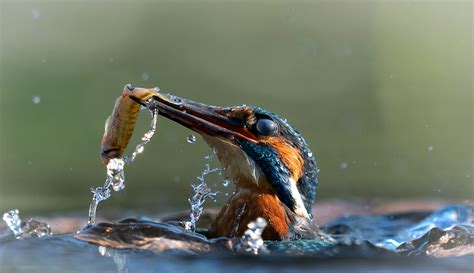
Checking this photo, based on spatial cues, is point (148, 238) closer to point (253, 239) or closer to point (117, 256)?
point (117, 256)

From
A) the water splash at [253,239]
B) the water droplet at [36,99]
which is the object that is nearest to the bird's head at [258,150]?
the water splash at [253,239]

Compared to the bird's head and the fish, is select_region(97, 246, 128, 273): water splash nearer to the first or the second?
the fish

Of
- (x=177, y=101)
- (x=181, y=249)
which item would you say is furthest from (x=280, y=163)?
(x=181, y=249)

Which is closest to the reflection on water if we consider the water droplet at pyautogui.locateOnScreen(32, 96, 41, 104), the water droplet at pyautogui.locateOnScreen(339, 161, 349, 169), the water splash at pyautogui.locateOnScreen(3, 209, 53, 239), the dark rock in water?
the dark rock in water

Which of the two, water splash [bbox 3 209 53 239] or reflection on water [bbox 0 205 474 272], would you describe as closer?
reflection on water [bbox 0 205 474 272]

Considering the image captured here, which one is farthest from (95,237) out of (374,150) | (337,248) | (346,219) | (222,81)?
(222,81)

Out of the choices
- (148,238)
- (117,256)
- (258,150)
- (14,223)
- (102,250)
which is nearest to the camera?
(117,256)

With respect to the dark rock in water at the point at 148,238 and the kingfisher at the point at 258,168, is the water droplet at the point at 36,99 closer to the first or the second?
the kingfisher at the point at 258,168
